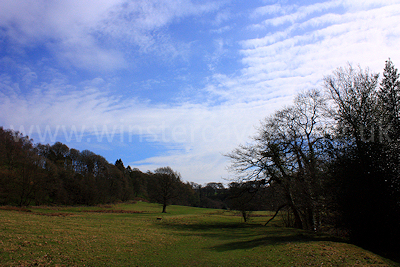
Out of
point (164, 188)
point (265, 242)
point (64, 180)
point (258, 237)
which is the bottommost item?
point (258, 237)

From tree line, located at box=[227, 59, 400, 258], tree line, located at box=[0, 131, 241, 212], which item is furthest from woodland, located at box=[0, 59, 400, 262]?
tree line, located at box=[0, 131, 241, 212]

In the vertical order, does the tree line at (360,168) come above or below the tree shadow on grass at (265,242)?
above

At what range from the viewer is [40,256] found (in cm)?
834

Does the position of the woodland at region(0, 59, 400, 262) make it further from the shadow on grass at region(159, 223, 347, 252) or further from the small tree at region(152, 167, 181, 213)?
the small tree at region(152, 167, 181, 213)

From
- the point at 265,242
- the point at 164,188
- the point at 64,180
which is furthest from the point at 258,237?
the point at 64,180

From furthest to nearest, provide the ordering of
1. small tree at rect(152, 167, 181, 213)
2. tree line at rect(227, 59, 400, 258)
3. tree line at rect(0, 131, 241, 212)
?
small tree at rect(152, 167, 181, 213) < tree line at rect(0, 131, 241, 212) < tree line at rect(227, 59, 400, 258)

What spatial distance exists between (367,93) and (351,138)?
353 centimetres

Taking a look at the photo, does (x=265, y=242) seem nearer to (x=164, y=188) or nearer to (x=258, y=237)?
(x=258, y=237)

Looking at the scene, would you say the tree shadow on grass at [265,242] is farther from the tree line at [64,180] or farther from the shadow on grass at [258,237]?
the tree line at [64,180]

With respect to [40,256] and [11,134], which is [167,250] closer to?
[40,256]

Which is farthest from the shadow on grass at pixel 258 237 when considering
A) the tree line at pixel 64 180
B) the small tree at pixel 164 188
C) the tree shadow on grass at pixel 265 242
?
the small tree at pixel 164 188

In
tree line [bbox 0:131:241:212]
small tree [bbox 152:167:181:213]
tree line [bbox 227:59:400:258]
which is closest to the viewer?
tree line [bbox 227:59:400:258]

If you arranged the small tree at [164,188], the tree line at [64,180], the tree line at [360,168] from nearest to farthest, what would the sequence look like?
the tree line at [360,168] < the tree line at [64,180] < the small tree at [164,188]

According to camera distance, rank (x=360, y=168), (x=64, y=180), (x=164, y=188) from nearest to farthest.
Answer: (x=360, y=168), (x=164, y=188), (x=64, y=180)
